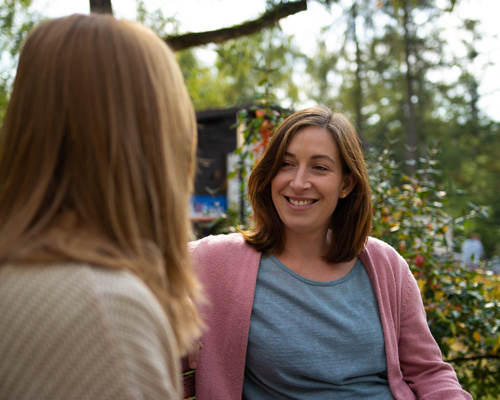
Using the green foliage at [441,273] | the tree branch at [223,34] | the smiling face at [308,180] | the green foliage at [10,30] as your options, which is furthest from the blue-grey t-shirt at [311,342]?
the green foliage at [10,30]

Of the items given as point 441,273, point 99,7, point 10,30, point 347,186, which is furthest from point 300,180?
point 10,30

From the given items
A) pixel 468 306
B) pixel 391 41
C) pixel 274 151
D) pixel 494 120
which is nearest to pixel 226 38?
pixel 274 151

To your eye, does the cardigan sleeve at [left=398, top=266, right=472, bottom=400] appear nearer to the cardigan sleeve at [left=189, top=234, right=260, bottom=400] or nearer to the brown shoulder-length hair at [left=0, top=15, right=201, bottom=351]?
the cardigan sleeve at [left=189, top=234, right=260, bottom=400]

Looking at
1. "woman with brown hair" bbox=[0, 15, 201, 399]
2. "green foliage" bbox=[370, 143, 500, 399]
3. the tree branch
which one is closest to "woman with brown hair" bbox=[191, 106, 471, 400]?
"green foliage" bbox=[370, 143, 500, 399]

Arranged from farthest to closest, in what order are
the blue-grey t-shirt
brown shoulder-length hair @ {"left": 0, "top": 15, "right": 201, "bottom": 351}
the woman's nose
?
the woman's nose
the blue-grey t-shirt
brown shoulder-length hair @ {"left": 0, "top": 15, "right": 201, "bottom": 351}

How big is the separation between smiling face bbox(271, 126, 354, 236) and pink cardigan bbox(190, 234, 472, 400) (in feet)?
0.78

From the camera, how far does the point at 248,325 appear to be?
191cm

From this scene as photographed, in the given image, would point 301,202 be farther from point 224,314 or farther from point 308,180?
point 224,314

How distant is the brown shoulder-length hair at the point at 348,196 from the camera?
2.14 meters

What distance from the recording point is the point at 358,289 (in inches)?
82.4

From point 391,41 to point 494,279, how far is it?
18.9 metres

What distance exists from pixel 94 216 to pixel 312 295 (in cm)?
124

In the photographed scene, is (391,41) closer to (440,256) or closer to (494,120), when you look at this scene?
(494,120)

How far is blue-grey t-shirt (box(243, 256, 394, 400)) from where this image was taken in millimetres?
1876
